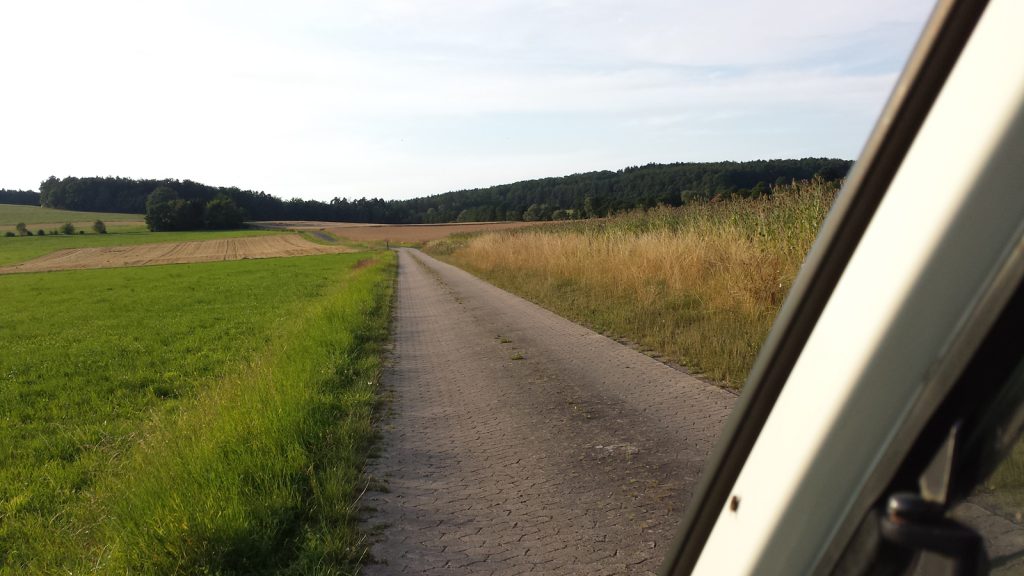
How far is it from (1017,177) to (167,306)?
25.2m

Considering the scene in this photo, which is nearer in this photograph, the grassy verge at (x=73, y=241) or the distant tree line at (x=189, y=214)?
the grassy verge at (x=73, y=241)

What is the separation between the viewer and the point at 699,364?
23.7 ft

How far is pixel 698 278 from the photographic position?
11.8 metres

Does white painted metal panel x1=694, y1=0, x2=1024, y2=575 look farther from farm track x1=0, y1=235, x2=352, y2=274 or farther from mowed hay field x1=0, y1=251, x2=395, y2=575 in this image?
farm track x1=0, y1=235, x2=352, y2=274

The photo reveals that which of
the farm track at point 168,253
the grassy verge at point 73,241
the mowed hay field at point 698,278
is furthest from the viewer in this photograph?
the grassy verge at point 73,241

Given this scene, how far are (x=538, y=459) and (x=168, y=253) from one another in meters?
74.0

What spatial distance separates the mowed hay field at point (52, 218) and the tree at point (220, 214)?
33.3ft

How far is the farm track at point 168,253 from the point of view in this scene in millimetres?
57906

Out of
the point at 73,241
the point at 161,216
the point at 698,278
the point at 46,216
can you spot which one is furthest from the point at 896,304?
the point at 46,216

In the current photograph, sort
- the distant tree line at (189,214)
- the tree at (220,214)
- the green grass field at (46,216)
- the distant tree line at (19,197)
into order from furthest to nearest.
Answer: the distant tree line at (19,197)
the tree at (220,214)
the distant tree line at (189,214)
the green grass field at (46,216)

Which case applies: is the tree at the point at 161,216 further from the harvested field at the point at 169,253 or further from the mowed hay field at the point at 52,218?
the harvested field at the point at 169,253

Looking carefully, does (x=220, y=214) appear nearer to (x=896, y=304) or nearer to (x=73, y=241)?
(x=73, y=241)

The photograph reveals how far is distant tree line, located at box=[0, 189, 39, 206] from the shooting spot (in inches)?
5335

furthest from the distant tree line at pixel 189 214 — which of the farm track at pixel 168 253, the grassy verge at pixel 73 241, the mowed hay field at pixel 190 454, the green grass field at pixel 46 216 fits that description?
the mowed hay field at pixel 190 454
